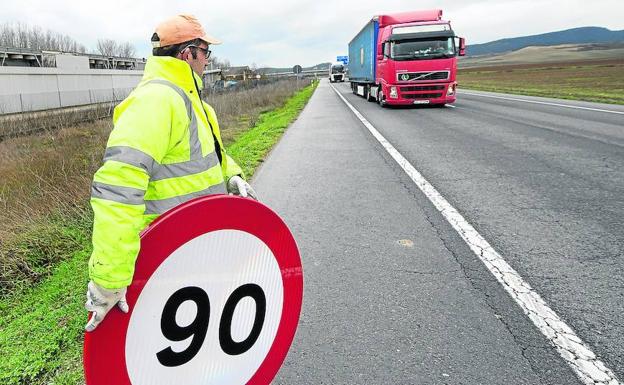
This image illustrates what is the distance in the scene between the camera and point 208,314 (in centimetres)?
154

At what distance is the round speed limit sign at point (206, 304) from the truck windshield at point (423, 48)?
1608 centimetres

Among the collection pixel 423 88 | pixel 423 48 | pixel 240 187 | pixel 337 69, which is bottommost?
pixel 240 187

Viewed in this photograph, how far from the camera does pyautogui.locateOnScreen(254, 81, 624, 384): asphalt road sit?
95.0 inches

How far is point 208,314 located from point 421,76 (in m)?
16.4

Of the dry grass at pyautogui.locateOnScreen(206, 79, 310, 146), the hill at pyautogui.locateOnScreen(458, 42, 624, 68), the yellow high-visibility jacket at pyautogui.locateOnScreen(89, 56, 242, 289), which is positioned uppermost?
the hill at pyautogui.locateOnScreen(458, 42, 624, 68)

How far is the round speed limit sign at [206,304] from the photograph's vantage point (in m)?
1.35

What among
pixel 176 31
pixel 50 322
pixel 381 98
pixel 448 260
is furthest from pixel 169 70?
pixel 381 98

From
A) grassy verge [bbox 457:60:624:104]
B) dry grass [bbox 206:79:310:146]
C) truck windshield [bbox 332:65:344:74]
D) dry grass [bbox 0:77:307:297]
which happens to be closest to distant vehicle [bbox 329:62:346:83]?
truck windshield [bbox 332:65:344:74]

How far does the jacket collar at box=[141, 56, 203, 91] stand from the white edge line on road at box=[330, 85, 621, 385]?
2317 mm

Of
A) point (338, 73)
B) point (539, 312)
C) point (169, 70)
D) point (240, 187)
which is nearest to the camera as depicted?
point (169, 70)

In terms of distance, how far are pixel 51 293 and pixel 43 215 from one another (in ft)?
7.67

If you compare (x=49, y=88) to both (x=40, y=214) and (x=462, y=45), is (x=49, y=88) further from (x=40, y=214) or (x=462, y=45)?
(x=40, y=214)

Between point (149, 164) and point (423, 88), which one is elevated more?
point (423, 88)

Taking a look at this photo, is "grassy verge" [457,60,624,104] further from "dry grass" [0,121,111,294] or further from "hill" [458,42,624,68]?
"hill" [458,42,624,68]
